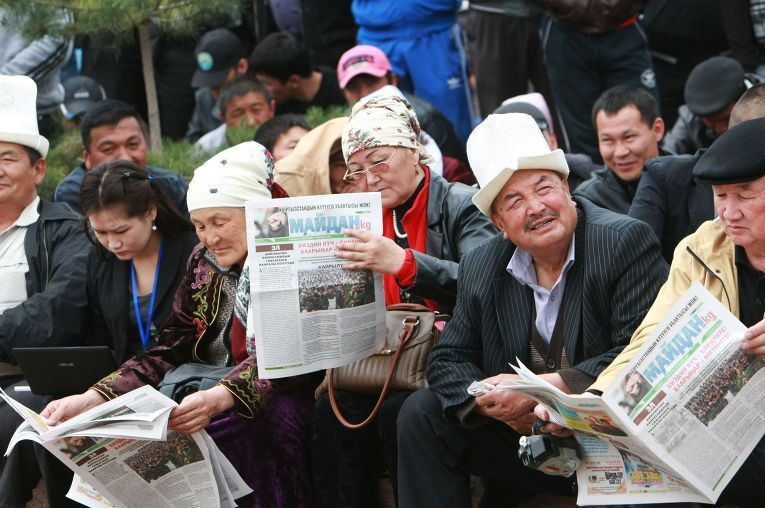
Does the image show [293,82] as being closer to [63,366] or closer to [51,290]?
[51,290]

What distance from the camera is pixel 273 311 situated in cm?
451

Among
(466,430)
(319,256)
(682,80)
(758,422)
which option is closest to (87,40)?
(682,80)

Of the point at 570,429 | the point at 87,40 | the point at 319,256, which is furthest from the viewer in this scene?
the point at 87,40

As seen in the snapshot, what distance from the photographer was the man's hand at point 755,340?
3490 mm

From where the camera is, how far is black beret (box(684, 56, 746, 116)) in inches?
245

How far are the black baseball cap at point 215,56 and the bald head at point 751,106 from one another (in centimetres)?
503

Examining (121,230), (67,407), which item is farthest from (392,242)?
(121,230)

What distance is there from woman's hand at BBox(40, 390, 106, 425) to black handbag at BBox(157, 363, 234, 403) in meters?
0.30

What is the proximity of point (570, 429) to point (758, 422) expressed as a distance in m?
0.60

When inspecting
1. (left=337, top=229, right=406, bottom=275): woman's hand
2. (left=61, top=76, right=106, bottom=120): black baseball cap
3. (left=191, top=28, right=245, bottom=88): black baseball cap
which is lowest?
(left=337, top=229, right=406, bottom=275): woman's hand

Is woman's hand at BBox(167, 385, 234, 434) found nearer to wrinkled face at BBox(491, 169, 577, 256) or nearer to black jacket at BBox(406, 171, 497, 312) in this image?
black jacket at BBox(406, 171, 497, 312)

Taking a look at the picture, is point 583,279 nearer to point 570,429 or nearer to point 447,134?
point 570,429

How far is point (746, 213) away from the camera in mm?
3814

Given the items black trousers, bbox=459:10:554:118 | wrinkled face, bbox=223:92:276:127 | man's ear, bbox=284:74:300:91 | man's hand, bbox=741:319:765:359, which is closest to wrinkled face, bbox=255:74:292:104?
man's ear, bbox=284:74:300:91
